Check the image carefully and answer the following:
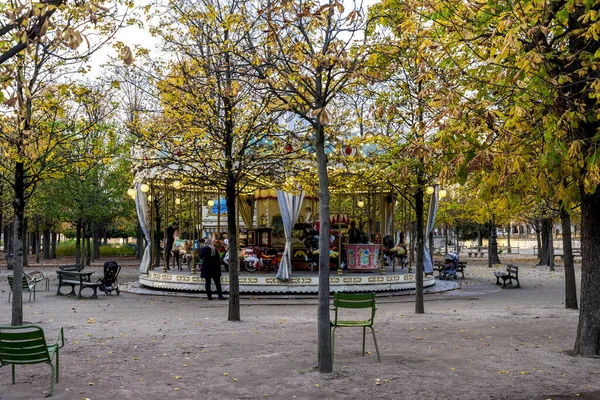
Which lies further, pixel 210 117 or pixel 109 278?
pixel 109 278

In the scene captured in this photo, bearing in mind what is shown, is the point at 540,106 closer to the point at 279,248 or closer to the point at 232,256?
the point at 232,256

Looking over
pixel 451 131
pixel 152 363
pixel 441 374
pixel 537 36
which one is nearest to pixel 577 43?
pixel 537 36

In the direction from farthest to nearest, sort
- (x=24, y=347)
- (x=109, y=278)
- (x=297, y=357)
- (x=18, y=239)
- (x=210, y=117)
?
(x=109, y=278) → (x=210, y=117) → (x=18, y=239) → (x=297, y=357) → (x=24, y=347)

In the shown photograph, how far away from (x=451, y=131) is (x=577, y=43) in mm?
2630

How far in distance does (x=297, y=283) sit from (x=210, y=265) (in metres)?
3.19

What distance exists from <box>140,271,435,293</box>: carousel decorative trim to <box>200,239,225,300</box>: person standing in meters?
1.59

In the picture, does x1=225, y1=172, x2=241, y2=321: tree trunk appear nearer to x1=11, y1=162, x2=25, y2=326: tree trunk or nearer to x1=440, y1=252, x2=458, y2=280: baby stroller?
x1=11, y1=162, x2=25, y2=326: tree trunk

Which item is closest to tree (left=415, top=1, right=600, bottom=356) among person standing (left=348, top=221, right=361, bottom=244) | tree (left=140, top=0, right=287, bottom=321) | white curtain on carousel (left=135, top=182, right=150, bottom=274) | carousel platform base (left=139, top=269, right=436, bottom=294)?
tree (left=140, top=0, right=287, bottom=321)

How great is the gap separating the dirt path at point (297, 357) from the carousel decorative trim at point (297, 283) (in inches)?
153

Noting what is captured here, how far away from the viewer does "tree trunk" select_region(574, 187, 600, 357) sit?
9.18 metres

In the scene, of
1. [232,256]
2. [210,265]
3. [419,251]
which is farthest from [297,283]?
[232,256]

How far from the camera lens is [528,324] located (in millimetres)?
12961

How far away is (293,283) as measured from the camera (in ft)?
66.8

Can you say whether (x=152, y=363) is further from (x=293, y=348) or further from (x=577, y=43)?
(x=577, y=43)
